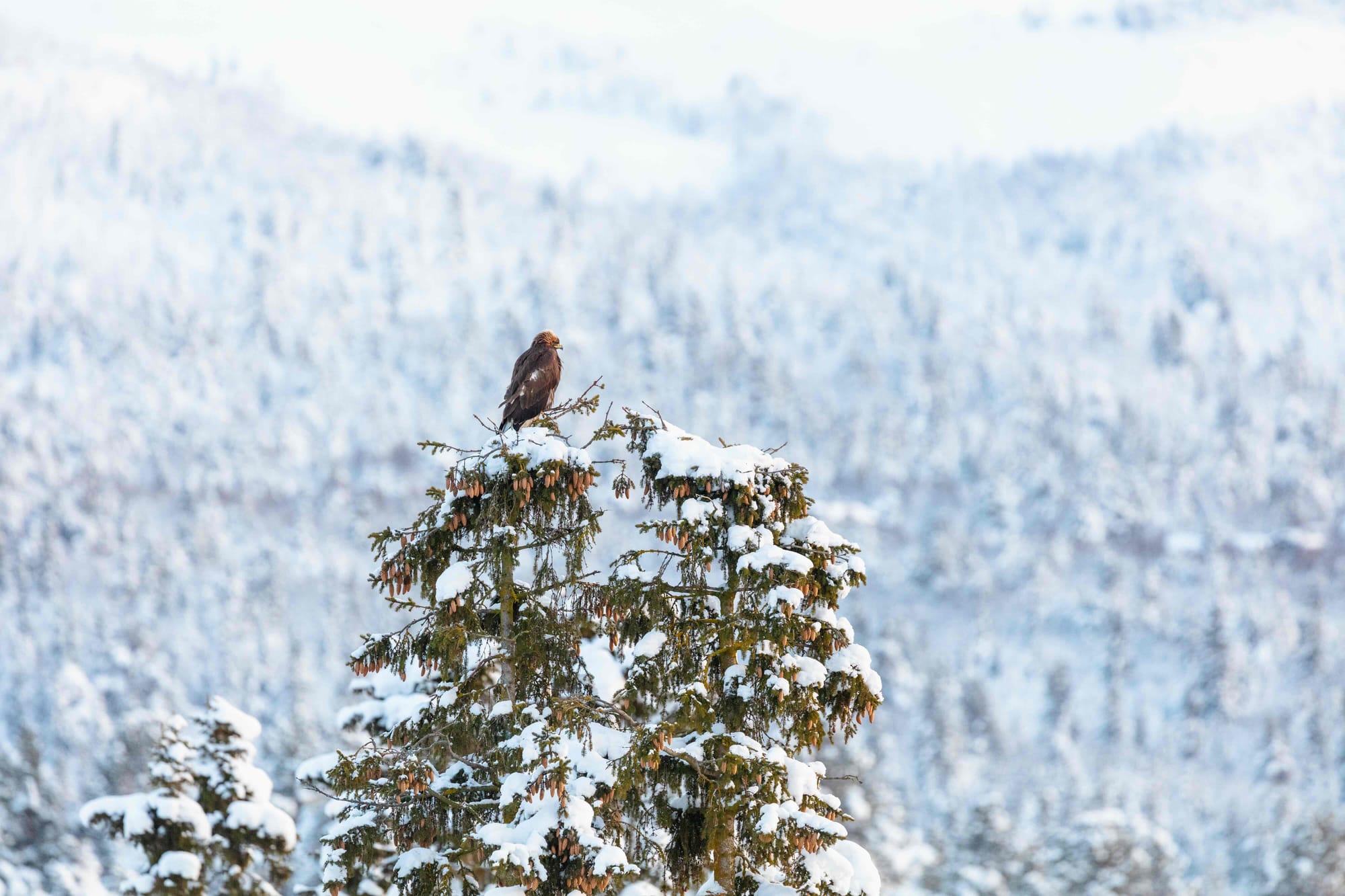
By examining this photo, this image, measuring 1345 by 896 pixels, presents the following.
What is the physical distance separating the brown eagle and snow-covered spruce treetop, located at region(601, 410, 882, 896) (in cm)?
92

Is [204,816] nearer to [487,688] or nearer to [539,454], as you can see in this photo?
[487,688]

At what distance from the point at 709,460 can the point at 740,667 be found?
1.52 metres

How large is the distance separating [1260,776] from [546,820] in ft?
448

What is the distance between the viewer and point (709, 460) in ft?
34.8

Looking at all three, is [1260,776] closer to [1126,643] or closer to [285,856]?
[1126,643]

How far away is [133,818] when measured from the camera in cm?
1695

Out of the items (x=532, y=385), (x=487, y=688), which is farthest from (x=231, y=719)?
(x=532, y=385)

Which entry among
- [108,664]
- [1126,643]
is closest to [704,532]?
[108,664]

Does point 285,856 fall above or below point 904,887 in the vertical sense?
below

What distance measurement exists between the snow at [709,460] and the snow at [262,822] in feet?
28.9

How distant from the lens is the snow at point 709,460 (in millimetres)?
10609

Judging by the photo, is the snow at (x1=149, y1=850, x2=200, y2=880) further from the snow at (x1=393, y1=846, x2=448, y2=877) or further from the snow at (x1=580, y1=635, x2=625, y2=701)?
the snow at (x1=393, y1=846, x2=448, y2=877)

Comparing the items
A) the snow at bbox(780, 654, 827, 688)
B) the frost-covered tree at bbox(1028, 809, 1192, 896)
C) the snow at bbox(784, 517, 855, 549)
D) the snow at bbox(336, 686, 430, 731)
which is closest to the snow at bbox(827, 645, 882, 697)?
the snow at bbox(780, 654, 827, 688)

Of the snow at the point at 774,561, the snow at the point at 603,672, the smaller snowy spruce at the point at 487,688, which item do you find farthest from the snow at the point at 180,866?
the snow at the point at 774,561
